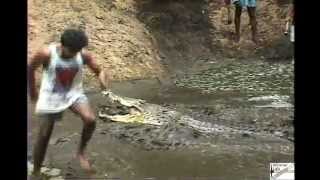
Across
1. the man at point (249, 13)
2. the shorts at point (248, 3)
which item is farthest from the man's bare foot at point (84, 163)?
the shorts at point (248, 3)

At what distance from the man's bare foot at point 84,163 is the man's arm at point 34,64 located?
0.40 m

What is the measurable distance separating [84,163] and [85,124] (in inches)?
8.3

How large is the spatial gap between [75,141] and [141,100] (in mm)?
435

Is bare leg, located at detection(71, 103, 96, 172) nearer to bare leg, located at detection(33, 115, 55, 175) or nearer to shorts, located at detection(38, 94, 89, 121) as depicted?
shorts, located at detection(38, 94, 89, 121)

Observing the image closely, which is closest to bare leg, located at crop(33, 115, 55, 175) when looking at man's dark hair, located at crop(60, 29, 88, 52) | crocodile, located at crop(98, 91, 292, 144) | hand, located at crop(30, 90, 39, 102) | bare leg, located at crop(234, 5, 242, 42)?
hand, located at crop(30, 90, 39, 102)

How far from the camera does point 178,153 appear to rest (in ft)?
A: 11.1

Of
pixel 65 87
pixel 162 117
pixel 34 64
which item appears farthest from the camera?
pixel 162 117

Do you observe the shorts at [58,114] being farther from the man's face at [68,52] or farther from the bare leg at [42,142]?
the man's face at [68,52]

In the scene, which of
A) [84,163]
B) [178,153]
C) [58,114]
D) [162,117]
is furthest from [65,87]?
[178,153]

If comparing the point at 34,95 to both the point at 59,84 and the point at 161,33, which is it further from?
the point at 161,33

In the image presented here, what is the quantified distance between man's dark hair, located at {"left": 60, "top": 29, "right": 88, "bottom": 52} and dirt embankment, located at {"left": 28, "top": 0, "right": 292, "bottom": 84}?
61mm
